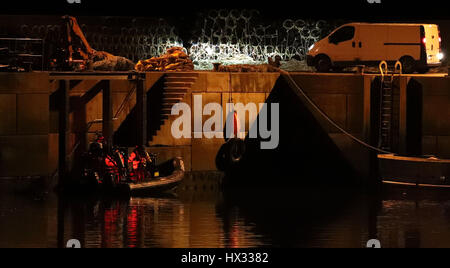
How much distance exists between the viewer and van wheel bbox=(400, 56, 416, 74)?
4525 cm

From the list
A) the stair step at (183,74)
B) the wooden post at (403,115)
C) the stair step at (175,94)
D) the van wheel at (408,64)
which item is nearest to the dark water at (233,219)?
the wooden post at (403,115)

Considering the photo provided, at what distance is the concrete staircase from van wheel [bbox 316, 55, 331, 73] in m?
5.77

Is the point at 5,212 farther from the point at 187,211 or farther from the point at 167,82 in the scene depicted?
the point at 167,82

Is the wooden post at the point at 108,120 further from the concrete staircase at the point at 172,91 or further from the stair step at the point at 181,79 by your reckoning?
the stair step at the point at 181,79

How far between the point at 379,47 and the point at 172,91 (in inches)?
322

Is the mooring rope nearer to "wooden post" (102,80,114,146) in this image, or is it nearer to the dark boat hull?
the dark boat hull

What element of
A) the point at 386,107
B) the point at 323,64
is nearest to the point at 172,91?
the point at 323,64

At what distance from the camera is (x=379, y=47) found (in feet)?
149

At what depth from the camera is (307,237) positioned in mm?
32094

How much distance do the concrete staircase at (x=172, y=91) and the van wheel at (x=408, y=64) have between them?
26.2 feet

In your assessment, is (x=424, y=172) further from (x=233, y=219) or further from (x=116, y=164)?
(x=116, y=164)

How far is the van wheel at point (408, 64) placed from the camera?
148 ft

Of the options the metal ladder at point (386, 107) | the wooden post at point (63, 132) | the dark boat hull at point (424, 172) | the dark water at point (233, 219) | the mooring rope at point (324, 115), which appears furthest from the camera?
the metal ladder at point (386, 107)
